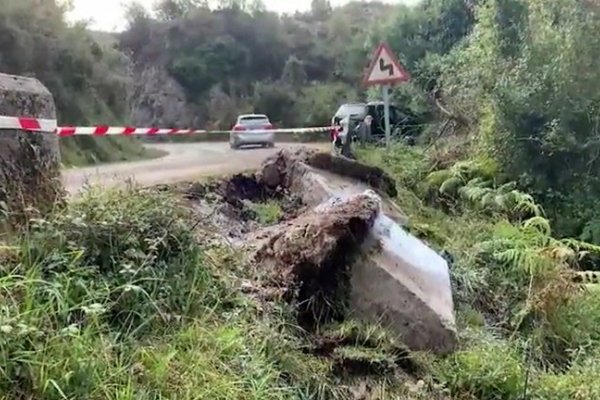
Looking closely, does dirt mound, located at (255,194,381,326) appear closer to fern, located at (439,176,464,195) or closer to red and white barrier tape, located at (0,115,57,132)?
red and white barrier tape, located at (0,115,57,132)

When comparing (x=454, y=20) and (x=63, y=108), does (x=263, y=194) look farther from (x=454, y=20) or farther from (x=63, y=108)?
(x=454, y=20)

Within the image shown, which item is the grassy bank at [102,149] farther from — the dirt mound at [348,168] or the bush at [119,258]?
the bush at [119,258]

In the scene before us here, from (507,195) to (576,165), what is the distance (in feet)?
4.01

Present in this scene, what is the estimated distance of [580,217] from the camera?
8148mm

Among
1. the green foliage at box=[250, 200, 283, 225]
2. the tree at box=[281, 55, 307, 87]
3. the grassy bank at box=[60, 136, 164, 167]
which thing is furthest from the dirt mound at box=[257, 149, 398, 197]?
the tree at box=[281, 55, 307, 87]

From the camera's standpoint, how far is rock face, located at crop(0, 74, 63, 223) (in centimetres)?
362

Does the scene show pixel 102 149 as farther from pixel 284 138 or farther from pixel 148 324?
pixel 148 324

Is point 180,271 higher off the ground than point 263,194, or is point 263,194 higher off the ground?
point 180,271

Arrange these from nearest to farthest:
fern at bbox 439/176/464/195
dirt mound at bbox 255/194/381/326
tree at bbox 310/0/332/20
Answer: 1. dirt mound at bbox 255/194/381/326
2. fern at bbox 439/176/464/195
3. tree at bbox 310/0/332/20

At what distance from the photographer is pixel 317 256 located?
4277mm

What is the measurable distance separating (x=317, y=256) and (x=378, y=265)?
1.50ft

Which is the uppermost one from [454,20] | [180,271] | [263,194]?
[454,20]

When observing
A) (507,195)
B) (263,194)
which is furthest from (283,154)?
(507,195)

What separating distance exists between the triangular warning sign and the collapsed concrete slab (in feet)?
17.6
